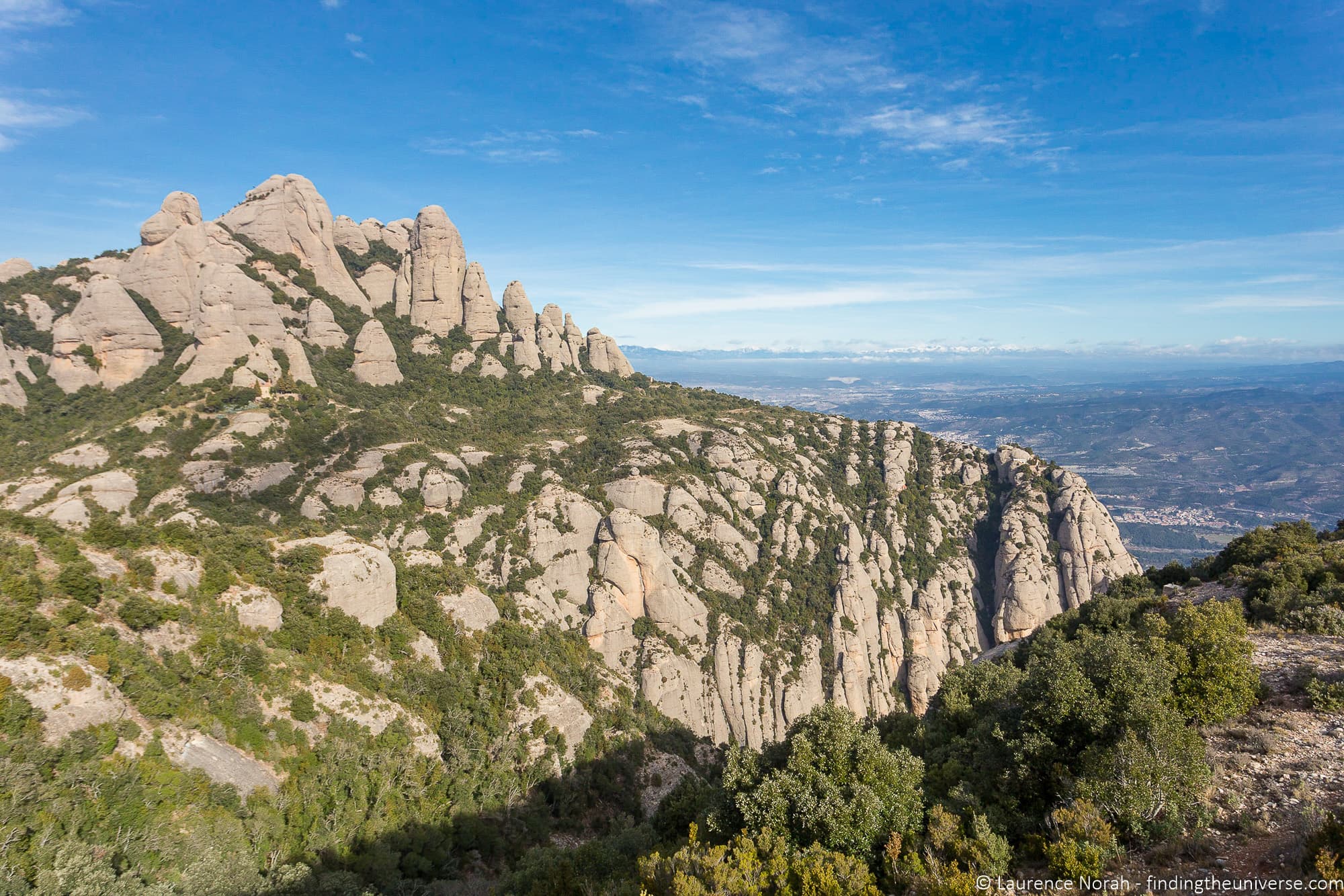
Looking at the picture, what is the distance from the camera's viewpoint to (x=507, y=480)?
75688 millimetres

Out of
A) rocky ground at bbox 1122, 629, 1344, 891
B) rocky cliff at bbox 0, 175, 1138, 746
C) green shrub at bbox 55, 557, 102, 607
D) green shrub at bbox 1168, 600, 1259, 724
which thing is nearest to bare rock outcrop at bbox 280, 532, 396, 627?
rocky cliff at bbox 0, 175, 1138, 746

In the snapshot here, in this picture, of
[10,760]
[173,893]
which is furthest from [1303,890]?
[10,760]

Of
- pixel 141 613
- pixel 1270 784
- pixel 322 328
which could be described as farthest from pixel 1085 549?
pixel 322 328

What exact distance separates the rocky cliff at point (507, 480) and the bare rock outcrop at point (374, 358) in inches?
12.6

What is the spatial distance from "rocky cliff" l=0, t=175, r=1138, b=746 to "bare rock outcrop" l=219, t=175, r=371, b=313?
0.41 metres

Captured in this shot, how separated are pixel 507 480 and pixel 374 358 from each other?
33.6m

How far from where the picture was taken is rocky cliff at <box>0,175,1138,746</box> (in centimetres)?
6225

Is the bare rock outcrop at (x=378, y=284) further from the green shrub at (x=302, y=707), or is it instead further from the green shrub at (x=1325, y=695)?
the green shrub at (x=1325, y=695)

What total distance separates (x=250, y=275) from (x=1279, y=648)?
115110 millimetres

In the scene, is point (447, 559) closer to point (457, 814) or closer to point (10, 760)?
point (457, 814)

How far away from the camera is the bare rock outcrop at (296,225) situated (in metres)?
94.2

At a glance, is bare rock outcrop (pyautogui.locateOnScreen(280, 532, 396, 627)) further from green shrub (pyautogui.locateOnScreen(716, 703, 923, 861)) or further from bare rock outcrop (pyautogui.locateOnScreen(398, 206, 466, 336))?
bare rock outcrop (pyautogui.locateOnScreen(398, 206, 466, 336))

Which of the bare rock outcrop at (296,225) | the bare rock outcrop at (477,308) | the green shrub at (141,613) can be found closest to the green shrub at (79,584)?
the green shrub at (141,613)

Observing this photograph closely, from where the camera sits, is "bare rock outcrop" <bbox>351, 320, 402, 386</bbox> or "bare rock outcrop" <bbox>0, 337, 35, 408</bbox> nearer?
"bare rock outcrop" <bbox>0, 337, 35, 408</bbox>
